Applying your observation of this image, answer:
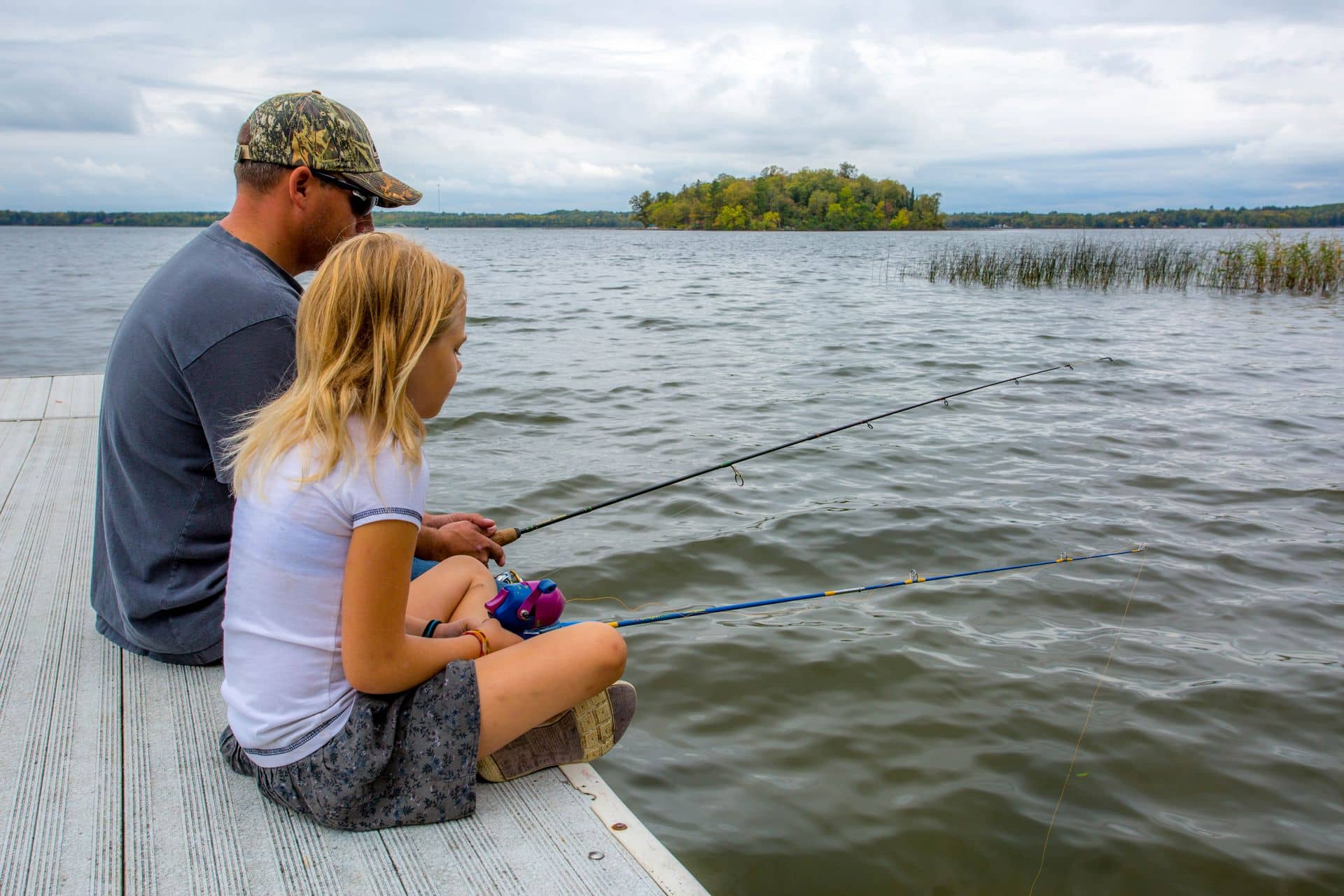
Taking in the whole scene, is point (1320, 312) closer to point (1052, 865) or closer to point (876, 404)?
point (876, 404)

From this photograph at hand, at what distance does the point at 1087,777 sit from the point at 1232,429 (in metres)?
5.91

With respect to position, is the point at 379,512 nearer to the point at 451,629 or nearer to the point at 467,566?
the point at 451,629

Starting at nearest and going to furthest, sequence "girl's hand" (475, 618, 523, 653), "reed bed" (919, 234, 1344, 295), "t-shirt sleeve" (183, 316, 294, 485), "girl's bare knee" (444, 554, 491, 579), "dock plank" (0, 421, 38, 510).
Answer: "t-shirt sleeve" (183, 316, 294, 485) → "girl's hand" (475, 618, 523, 653) → "girl's bare knee" (444, 554, 491, 579) → "dock plank" (0, 421, 38, 510) → "reed bed" (919, 234, 1344, 295)

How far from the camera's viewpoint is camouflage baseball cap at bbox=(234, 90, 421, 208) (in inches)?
92.0

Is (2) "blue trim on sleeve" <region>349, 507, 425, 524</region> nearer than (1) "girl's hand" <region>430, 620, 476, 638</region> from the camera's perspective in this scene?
Yes

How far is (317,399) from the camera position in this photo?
1747mm

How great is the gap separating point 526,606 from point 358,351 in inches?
30.8

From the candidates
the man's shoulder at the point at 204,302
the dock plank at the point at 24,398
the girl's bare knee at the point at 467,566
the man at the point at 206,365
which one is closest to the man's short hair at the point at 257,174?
the man at the point at 206,365

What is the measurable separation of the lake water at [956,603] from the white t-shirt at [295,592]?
1349mm

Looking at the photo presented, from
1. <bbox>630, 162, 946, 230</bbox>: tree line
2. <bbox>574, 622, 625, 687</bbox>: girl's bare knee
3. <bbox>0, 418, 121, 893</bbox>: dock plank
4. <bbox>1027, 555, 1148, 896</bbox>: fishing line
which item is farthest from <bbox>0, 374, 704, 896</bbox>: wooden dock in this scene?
<bbox>630, 162, 946, 230</bbox>: tree line

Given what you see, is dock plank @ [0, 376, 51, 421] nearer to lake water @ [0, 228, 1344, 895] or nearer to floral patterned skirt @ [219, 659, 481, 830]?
lake water @ [0, 228, 1344, 895]

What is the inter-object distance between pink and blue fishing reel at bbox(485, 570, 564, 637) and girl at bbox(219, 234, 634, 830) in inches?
9.6

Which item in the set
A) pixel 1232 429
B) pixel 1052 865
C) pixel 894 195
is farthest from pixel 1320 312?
pixel 894 195

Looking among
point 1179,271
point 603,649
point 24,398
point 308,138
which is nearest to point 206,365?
point 308,138
